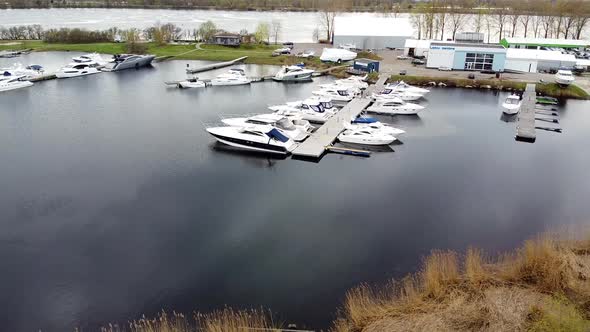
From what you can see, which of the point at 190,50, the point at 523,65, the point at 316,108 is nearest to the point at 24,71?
the point at 190,50

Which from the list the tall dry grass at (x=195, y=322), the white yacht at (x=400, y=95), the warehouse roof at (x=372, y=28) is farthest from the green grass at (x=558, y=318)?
the warehouse roof at (x=372, y=28)

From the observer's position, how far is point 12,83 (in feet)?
147

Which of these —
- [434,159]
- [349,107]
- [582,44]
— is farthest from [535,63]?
[434,159]

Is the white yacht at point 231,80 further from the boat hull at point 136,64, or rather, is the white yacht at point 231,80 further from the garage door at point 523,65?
the garage door at point 523,65

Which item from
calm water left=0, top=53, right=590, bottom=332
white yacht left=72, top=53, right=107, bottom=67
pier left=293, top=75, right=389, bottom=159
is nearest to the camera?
calm water left=0, top=53, right=590, bottom=332

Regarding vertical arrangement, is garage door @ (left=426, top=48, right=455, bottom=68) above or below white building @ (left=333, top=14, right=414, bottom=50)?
below

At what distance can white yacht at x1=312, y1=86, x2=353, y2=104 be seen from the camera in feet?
128

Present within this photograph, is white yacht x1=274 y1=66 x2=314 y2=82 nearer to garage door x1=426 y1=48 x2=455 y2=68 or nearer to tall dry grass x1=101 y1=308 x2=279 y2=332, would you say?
garage door x1=426 y1=48 x2=455 y2=68

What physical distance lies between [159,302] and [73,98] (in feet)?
109

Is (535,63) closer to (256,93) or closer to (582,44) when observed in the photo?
(582,44)

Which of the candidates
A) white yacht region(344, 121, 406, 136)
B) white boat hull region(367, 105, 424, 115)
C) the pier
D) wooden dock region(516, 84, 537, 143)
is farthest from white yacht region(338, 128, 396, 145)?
wooden dock region(516, 84, 537, 143)

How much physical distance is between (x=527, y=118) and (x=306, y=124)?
17.2 m

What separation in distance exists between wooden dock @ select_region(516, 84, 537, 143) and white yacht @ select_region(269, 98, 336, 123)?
13.8 m

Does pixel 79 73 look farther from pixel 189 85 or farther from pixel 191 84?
pixel 191 84
